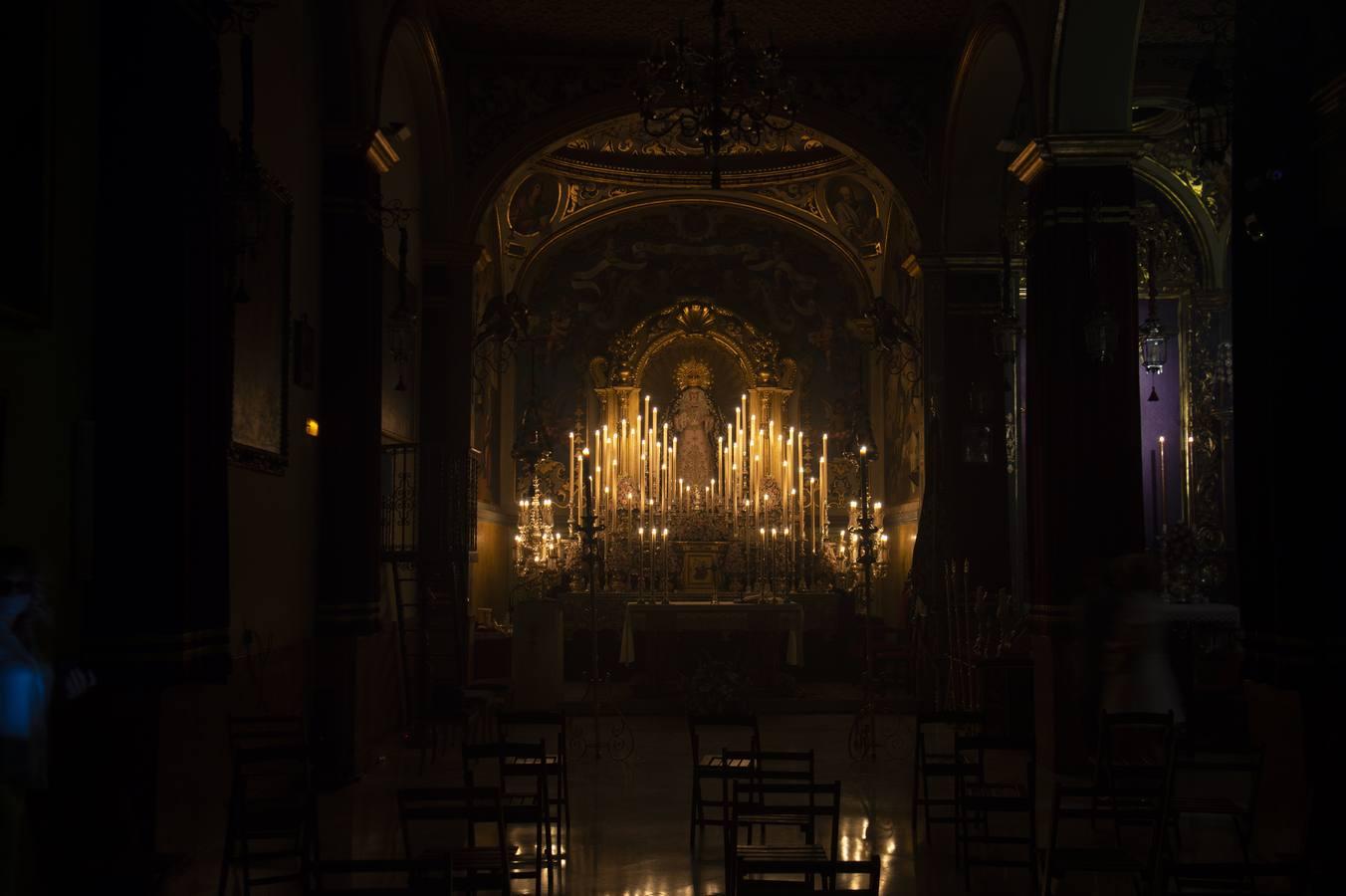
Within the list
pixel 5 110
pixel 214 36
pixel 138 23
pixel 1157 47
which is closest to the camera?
pixel 5 110

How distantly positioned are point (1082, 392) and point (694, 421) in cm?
974

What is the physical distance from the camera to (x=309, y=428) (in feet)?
34.7

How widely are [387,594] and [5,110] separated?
8090 millimetres

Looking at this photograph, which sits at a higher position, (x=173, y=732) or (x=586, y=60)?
(x=586, y=60)

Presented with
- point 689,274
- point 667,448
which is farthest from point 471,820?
point 689,274

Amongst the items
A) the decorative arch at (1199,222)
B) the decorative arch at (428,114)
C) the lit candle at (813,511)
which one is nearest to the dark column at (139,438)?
the decorative arch at (428,114)

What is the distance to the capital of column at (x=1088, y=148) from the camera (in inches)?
420

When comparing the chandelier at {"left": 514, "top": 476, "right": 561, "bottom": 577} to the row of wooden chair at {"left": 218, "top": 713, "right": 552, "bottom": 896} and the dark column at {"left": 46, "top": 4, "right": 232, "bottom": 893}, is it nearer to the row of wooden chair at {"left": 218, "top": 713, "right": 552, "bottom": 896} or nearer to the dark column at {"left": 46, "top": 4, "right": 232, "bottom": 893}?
the row of wooden chair at {"left": 218, "top": 713, "right": 552, "bottom": 896}

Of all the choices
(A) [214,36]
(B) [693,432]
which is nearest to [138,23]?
(A) [214,36]

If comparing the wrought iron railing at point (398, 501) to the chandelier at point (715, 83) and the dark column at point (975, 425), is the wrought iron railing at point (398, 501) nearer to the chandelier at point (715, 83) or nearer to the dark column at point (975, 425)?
the chandelier at point (715, 83)

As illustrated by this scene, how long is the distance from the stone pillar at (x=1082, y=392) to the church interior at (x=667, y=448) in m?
0.03

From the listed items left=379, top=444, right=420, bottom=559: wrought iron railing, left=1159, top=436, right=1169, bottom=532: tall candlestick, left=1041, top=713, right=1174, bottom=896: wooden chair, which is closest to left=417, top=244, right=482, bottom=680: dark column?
Answer: left=379, top=444, right=420, bottom=559: wrought iron railing

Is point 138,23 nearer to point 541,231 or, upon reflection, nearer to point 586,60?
point 586,60

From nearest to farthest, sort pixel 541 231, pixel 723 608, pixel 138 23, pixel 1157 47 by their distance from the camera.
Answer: pixel 138 23, pixel 1157 47, pixel 723 608, pixel 541 231
